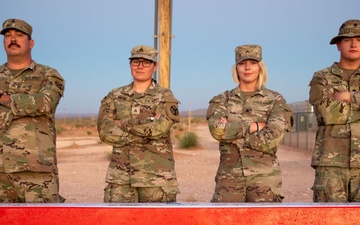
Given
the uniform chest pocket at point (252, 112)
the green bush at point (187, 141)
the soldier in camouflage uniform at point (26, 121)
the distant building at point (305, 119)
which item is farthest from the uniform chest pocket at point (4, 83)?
the distant building at point (305, 119)

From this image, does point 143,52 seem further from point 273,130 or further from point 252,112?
point 273,130

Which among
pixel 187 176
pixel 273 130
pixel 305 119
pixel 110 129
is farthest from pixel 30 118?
pixel 305 119

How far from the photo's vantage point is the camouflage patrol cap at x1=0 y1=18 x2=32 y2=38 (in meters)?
4.55

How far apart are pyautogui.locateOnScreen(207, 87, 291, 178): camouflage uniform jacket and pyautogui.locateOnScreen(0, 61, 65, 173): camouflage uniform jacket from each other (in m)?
1.46

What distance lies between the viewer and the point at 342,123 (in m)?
4.48

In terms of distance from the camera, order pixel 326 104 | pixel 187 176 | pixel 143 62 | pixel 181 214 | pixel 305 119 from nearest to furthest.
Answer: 1. pixel 181 214
2. pixel 326 104
3. pixel 143 62
4. pixel 187 176
5. pixel 305 119

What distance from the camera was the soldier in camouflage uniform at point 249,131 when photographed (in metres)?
4.09

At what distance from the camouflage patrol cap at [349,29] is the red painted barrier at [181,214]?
2.02 meters

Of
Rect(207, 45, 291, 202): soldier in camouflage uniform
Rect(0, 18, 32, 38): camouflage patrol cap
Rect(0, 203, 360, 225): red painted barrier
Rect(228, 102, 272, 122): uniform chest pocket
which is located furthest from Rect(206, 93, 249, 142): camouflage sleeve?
Rect(0, 18, 32, 38): camouflage patrol cap

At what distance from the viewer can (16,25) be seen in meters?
4.55

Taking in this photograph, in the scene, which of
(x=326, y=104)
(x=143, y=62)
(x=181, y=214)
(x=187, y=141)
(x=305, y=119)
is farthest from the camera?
(x=305, y=119)

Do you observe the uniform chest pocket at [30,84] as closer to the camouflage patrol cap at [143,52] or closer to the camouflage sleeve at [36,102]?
the camouflage sleeve at [36,102]

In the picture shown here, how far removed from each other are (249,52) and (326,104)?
2.75 ft

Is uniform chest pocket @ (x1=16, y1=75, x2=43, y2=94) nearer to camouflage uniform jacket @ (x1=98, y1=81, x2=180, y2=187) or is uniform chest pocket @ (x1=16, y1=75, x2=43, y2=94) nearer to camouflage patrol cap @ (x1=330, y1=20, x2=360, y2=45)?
camouflage uniform jacket @ (x1=98, y1=81, x2=180, y2=187)
